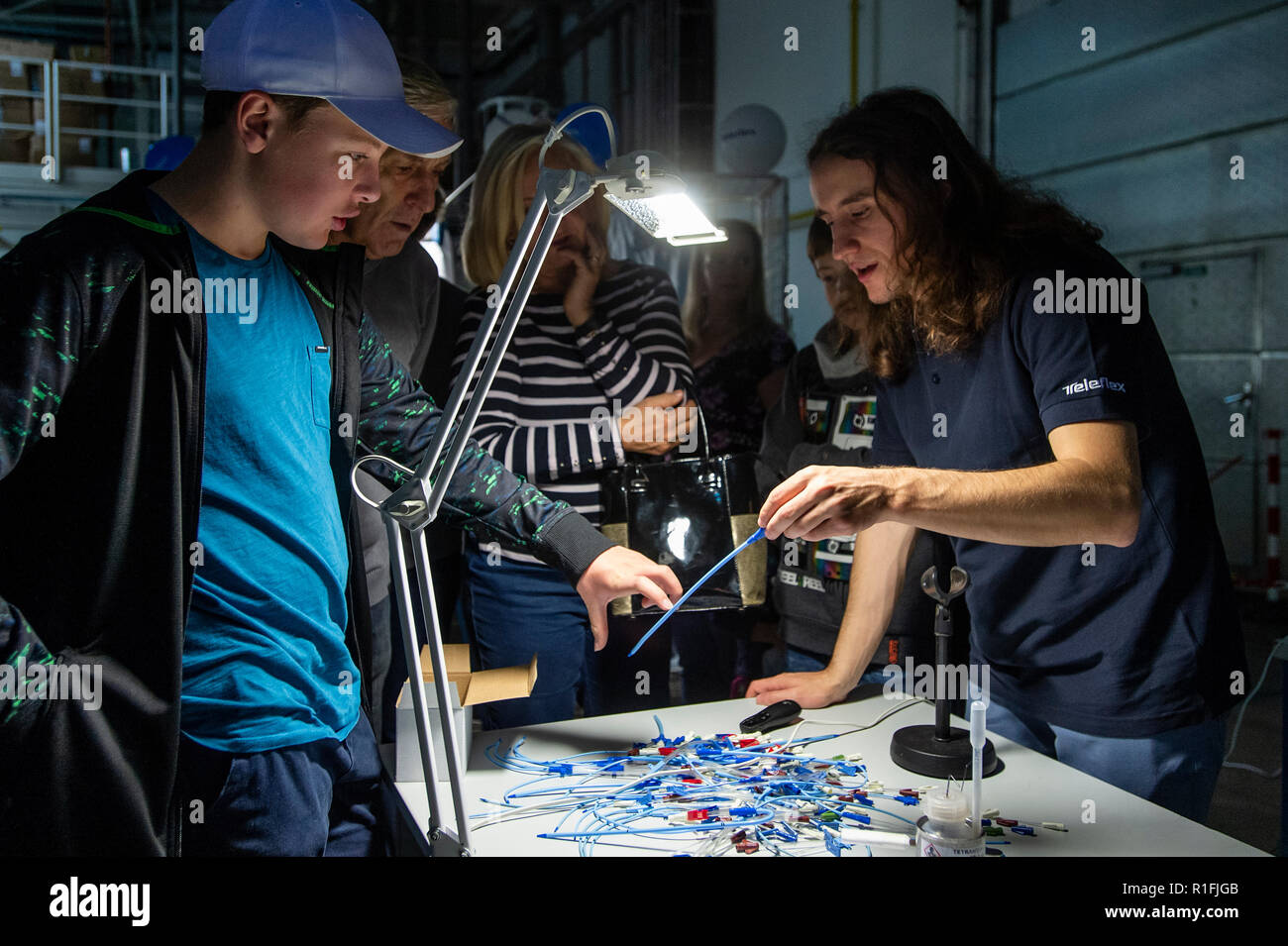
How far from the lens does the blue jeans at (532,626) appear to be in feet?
6.89

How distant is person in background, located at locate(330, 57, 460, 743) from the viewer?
2.07 metres

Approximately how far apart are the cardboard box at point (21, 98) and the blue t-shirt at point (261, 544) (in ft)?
17.3

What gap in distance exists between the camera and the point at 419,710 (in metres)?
0.97

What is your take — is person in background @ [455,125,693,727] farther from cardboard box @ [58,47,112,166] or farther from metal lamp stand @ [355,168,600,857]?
cardboard box @ [58,47,112,166]

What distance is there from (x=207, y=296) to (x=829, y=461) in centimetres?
161

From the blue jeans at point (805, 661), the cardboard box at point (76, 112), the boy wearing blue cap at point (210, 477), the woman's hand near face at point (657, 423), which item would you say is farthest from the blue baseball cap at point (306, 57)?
the cardboard box at point (76, 112)

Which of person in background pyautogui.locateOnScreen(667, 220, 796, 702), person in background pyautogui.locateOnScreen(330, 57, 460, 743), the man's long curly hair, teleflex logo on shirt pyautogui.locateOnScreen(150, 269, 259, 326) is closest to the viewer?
teleflex logo on shirt pyautogui.locateOnScreen(150, 269, 259, 326)

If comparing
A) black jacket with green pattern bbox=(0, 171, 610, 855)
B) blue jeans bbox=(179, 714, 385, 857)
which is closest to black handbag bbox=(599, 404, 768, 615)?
blue jeans bbox=(179, 714, 385, 857)

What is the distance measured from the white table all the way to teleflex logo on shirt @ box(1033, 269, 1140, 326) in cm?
69

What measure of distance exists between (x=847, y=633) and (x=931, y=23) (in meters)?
5.95

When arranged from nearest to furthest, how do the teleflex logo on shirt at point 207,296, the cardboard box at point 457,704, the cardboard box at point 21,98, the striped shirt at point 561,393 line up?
the teleflex logo on shirt at point 207,296 → the cardboard box at point 457,704 → the striped shirt at point 561,393 → the cardboard box at point 21,98

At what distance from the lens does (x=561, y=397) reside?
230cm

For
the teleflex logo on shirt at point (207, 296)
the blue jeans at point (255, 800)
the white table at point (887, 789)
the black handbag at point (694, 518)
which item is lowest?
the white table at point (887, 789)

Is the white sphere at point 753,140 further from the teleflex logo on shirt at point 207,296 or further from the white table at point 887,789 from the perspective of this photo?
the teleflex logo on shirt at point 207,296
